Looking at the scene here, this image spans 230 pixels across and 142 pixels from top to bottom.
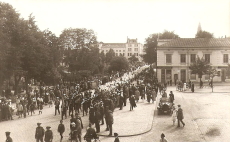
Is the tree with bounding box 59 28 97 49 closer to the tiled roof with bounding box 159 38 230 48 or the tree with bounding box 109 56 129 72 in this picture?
the tree with bounding box 109 56 129 72

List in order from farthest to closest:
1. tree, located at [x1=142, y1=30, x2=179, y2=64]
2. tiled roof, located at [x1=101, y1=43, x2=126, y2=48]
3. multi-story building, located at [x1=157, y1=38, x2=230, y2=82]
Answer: tiled roof, located at [x1=101, y1=43, x2=126, y2=48] < tree, located at [x1=142, y1=30, x2=179, y2=64] < multi-story building, located at [x1=157, y1=38, x2=230, y2=82]

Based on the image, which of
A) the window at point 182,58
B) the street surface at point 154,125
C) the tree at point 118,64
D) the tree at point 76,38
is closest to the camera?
the street surface at point 154,125

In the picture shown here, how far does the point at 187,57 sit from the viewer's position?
49062mm

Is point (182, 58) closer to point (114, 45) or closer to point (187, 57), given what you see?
point (187, 57)

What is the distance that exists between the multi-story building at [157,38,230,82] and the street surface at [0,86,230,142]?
25.0 meters

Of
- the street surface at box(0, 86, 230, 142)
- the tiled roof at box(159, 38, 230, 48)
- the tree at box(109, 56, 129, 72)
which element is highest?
the tiled roof at box(159, 38, 230, 48)

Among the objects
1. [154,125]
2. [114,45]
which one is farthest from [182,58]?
[114,45]

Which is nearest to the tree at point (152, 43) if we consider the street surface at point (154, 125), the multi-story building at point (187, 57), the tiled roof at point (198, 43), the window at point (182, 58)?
the tiled roof at point (198, 43)

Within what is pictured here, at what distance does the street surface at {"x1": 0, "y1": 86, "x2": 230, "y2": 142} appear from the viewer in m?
14.8

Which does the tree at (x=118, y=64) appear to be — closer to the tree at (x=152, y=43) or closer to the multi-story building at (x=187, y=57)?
the tree at (x=152, y=43)

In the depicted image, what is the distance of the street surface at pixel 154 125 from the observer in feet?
48.5

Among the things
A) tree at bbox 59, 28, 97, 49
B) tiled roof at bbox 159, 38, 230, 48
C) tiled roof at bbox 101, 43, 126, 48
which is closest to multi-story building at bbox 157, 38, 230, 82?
tiled roof at bbox 159, 38, 230, 48

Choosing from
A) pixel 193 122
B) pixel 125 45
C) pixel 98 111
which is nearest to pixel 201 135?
pixel 193 122

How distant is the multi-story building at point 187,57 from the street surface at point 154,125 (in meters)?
25.0
